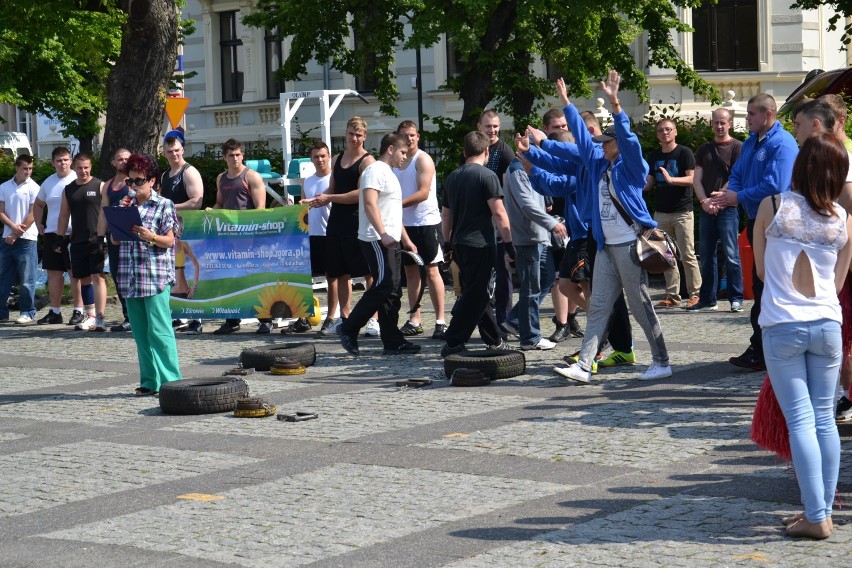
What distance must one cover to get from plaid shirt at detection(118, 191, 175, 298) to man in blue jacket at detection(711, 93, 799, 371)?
4083 mm

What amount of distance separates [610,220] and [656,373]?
1.18m

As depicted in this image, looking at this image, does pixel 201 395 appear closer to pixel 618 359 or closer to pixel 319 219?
pixel 618 359

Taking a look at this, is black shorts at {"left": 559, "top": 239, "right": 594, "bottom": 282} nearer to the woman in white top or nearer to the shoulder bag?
the shoulder bag

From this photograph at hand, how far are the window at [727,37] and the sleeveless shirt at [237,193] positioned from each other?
60.5 ft

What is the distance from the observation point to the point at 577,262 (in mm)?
11859

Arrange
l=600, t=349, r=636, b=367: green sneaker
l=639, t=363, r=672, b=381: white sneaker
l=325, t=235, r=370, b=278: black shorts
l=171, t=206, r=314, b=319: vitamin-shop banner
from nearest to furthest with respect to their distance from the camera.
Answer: l=639, t=363, r=672, b=381: white sneaker
l=600, t=349, r=636, b=367: green sneaker
l=325, t=235, r=370, b=278: black shorts
l=171, t=206, r=314, b=319: vitamin-shop banner

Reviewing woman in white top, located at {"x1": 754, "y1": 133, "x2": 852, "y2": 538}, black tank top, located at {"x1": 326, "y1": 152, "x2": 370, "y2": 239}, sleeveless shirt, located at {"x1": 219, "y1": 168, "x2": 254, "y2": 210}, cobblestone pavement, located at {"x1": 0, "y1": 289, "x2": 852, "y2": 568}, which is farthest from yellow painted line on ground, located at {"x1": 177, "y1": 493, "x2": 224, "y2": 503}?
sleeveless shirt, located at {"x1": 219, "y1": 168, "x2": 254, "y2": 210}

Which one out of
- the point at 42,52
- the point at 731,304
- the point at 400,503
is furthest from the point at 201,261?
the point at 42,52

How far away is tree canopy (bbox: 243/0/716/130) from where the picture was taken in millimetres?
22203

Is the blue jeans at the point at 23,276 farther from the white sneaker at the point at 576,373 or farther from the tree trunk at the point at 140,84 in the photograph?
the white sneaker at the point at 576,373

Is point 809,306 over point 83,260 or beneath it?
over

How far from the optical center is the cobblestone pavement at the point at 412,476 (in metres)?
5.92

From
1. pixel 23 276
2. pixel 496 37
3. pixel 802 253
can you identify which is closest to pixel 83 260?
pixel 23 276

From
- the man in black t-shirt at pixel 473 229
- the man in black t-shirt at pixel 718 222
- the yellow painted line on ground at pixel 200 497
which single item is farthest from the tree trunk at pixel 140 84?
the yellow painted line on ground at pixel 200 497
